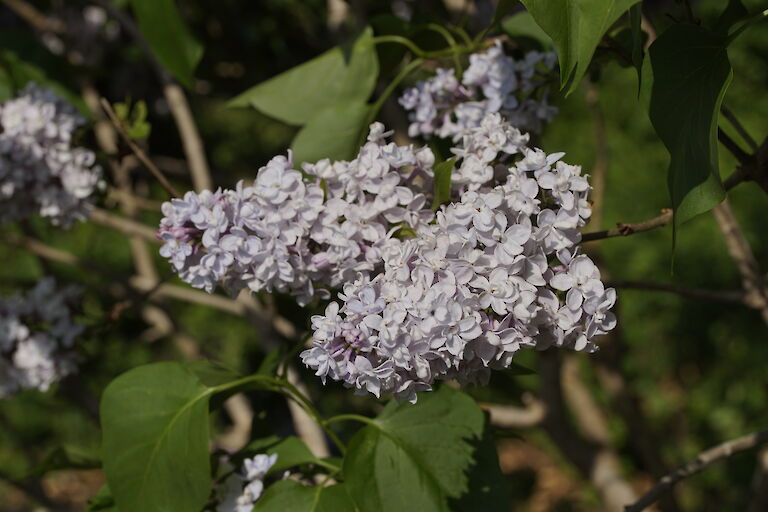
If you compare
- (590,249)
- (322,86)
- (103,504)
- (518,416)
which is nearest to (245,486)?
(103,504)

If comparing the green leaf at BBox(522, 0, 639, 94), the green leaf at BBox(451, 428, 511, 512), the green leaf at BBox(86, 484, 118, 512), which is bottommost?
the green leaf at BBox(86, 484, 118, 512)

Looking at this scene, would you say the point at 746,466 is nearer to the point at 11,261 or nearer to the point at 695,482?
the point at 695,482

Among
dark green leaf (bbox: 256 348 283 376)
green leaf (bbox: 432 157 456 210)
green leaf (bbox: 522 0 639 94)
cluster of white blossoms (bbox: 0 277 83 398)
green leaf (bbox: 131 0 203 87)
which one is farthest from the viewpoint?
cluster of white blossoms (bbox: 0 277 83 398)

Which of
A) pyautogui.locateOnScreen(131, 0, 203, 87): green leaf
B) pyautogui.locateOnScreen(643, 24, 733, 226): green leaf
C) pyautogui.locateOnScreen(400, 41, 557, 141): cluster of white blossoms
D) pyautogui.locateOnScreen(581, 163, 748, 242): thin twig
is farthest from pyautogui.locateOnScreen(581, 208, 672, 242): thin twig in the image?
pyautogui.locateOnScreen(131, 0, 203, 87): green leaf

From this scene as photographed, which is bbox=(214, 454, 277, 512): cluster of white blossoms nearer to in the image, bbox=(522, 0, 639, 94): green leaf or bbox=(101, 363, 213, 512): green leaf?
bbox=(101, 363, 213, 512): green leaf

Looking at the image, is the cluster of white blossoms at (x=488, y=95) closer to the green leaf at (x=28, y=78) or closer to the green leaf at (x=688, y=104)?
the green leaf at (x=688, y=104)

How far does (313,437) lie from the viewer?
1.40 metres

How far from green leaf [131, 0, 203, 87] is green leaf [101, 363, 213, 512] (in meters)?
0.49

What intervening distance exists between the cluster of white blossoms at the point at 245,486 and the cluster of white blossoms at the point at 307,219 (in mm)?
228

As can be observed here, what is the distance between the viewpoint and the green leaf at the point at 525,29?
3.47ft

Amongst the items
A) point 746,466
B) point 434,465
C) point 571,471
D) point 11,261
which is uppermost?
point 434,465

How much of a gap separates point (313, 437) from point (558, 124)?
2.35 meters

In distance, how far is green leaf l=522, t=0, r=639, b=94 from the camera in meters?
0.65

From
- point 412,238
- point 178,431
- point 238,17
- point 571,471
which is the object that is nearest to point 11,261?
point 238,17
